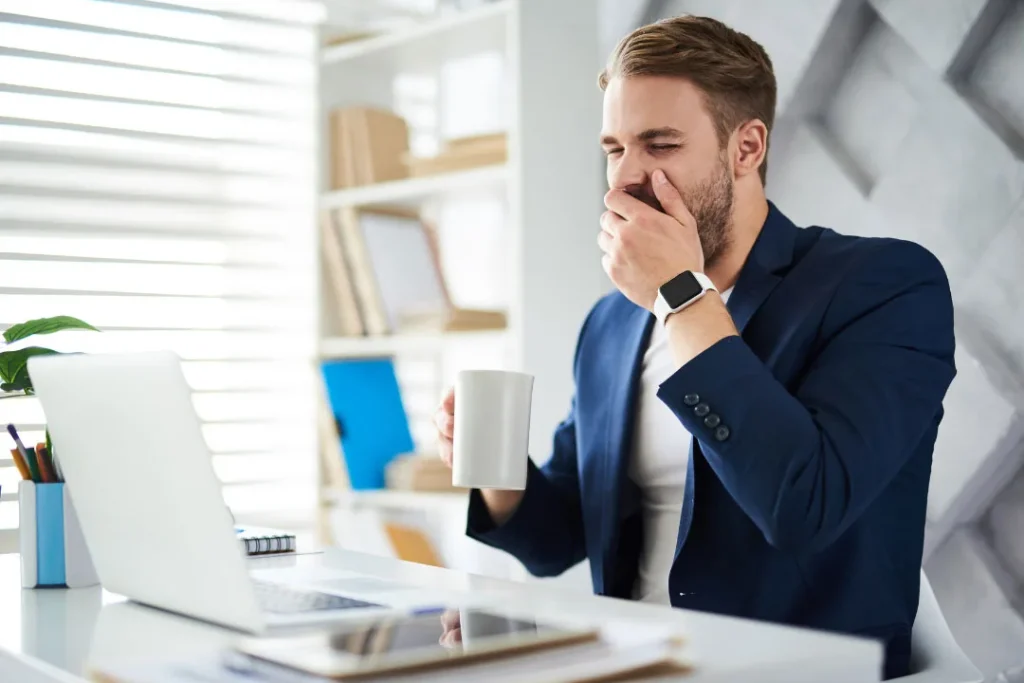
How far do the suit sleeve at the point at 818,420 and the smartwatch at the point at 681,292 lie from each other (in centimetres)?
10

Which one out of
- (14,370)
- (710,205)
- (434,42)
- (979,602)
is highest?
(434,42)

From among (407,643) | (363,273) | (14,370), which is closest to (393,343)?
(363,273)

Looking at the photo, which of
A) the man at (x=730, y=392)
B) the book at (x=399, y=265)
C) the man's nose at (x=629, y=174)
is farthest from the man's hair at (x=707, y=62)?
the book at (x=399, y=265)

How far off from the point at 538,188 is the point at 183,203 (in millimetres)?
957

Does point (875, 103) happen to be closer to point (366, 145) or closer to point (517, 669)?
point (366, 145)

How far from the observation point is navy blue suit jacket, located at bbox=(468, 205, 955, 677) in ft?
4.33

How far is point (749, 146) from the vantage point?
68.7 inches

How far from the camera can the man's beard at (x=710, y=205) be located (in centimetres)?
166

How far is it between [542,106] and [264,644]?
191 centimetres

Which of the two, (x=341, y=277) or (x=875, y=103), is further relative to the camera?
(x=341, y=277)

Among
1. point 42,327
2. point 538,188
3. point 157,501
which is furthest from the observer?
point 538,188

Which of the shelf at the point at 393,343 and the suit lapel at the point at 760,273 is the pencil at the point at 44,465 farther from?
the shelf at the point at 393,343

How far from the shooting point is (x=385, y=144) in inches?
120

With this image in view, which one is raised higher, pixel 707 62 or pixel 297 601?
pixel 707 62
